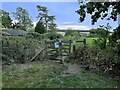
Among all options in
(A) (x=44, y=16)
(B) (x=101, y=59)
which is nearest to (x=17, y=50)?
(B) (x=101, y=59)

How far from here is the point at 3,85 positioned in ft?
16.3

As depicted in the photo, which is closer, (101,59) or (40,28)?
(101,59)

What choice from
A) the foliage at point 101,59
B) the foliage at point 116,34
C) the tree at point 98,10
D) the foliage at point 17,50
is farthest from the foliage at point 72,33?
the tree at point 98,10

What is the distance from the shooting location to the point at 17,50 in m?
8.38

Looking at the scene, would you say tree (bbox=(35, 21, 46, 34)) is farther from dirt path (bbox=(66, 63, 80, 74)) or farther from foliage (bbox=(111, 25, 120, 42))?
foliage (bbox=(111, 25, 120, 42))

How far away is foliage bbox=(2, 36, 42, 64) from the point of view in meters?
8.00

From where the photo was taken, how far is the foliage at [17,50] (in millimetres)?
7997

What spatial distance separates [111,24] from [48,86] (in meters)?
2.64

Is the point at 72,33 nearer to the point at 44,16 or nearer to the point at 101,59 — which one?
the point at 101,59

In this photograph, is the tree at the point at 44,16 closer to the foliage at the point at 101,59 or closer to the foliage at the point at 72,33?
the foliage at the point at 72,33

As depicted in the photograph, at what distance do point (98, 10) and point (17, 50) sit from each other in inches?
163

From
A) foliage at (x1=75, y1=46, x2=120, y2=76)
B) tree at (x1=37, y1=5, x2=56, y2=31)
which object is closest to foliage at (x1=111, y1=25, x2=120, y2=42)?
foliage at (x1=75, y1=46, x2=120, y2=76)

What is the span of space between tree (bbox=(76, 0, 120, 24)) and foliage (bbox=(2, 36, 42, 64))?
377cm

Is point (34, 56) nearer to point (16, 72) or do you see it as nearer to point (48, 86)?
point (16, 72)
